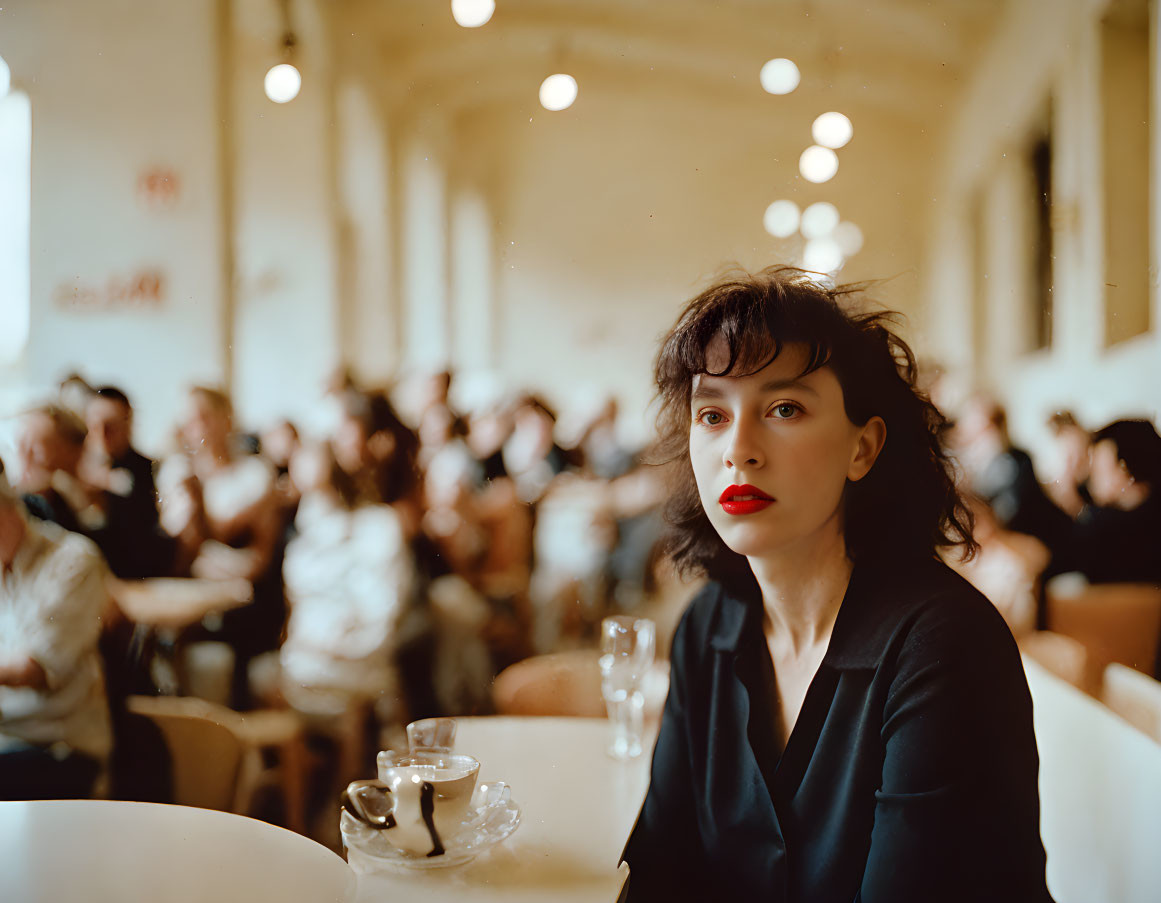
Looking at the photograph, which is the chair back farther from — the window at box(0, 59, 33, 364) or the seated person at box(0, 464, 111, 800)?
the window at box(0, 59, 33, 364)

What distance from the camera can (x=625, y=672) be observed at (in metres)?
1.27

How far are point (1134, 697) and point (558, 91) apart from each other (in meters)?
1.23

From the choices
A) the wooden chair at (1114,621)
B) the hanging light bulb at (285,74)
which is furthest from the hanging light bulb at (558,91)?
the wooden chair at (1114,621)

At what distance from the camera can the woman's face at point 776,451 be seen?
3.09 ft

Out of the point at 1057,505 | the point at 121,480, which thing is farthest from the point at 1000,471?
the point at 121,480

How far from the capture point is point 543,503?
6.41ft

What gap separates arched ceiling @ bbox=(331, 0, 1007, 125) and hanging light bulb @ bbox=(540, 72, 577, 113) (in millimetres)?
15

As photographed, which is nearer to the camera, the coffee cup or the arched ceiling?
the coffee cup

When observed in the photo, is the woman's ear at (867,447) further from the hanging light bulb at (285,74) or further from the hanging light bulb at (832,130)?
the hanging light bulb at (285,74)

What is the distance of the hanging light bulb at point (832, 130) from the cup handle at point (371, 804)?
1.08m

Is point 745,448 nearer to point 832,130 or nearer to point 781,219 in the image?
point 781,219

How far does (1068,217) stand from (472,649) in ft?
4.34

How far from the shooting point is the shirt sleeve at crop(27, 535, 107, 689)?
1.38 m

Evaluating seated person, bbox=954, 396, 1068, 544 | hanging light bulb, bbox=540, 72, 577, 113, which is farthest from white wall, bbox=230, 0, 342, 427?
seated person, bbox=954, 396, 1068, 544
